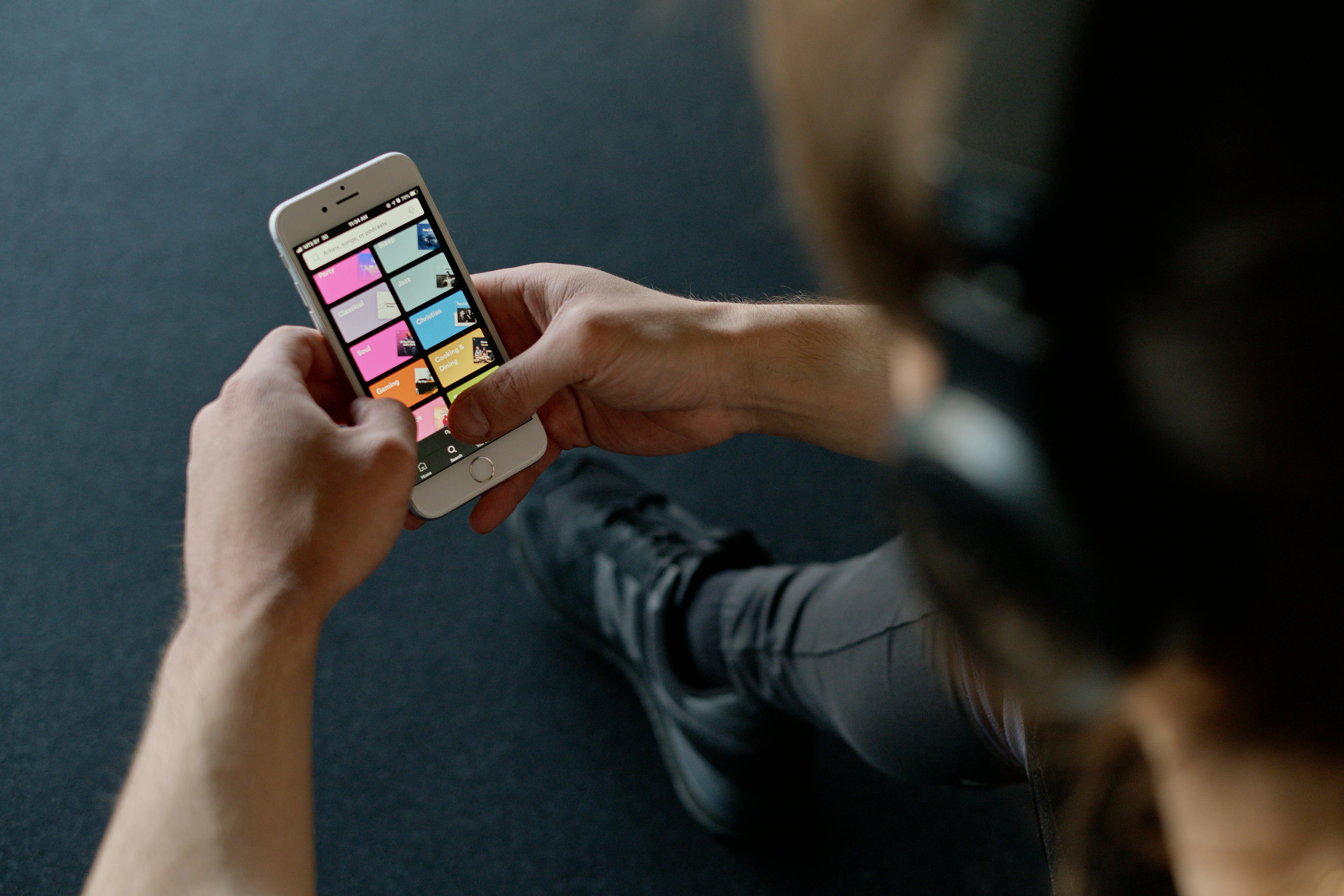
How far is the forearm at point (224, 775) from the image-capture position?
549 millimetres

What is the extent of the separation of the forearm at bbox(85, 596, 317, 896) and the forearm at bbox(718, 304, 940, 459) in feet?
1.64

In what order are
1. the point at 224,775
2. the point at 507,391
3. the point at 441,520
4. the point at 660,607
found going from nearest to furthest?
the point at 224,775 < the point at 507,391 < the point at 660,607 < the point at 441,520

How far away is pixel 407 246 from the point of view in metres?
0.93

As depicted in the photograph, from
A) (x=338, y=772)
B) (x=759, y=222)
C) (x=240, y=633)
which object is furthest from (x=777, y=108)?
(x=759, y=222)

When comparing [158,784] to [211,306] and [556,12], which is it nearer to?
[211,306]

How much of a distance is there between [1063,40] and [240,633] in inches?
23.4

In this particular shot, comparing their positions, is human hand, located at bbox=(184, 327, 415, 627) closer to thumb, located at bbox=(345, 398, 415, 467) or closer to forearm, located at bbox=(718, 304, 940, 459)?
thumb, located at bbox=(345, 398, 415, 467)

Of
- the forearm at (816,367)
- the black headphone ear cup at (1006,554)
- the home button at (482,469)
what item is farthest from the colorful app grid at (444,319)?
the black headphone ear cup at (1006,554)

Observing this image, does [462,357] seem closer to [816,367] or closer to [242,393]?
[242,393]

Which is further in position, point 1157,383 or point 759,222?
point 759,222

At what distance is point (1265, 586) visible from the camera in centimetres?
28

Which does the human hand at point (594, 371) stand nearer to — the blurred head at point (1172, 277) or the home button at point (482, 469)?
the home button at point (482, 469)

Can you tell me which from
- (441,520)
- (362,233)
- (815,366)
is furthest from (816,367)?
(441,520)

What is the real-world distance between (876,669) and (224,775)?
0.58 meters
